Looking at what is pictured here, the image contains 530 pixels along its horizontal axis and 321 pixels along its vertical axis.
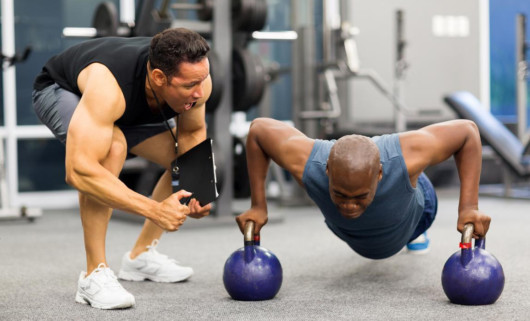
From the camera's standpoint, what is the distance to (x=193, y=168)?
6.82ft

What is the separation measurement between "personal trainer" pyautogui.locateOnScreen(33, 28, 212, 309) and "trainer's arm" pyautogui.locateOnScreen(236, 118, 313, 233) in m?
0.20

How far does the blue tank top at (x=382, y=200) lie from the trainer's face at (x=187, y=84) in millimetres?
381

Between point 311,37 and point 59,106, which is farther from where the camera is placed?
point 311,37

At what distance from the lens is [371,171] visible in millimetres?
1699

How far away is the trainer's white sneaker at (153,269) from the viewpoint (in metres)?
2.33

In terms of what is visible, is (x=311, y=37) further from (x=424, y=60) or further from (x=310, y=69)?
(x=424, y=60)

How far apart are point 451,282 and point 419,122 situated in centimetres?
417

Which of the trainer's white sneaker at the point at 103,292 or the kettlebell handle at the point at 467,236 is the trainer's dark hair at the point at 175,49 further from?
the kettlebell handle at the point at 467,236

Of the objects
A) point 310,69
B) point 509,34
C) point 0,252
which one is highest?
point 509,34

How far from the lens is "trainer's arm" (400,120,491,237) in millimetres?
1887

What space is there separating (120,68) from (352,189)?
736mm

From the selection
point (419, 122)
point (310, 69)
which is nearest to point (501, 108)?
point (419, 122)

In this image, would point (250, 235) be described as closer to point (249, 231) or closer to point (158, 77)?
point (249, 231)

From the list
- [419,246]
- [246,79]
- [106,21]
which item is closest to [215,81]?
[246,79]
